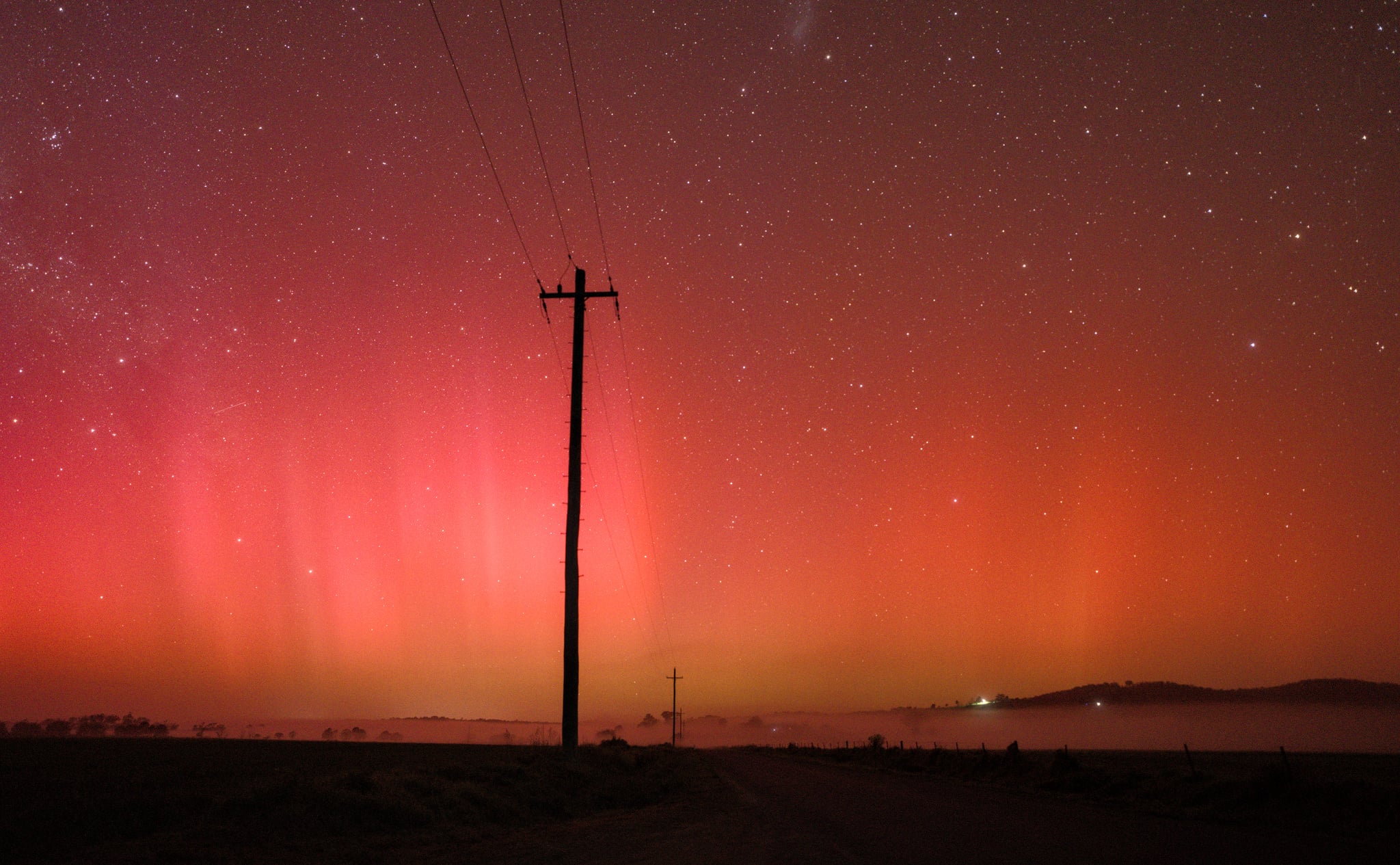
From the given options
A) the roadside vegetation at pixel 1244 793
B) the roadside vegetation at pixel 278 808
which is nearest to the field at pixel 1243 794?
the roadside vegetation at pixel 1244 793

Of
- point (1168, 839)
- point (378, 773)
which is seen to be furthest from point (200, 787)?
point (1168, 839)

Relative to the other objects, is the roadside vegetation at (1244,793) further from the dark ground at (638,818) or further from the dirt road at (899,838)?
the dirt road at (899,838)

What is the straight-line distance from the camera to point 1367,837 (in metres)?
12.4

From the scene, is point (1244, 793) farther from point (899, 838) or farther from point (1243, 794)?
point (899, 838)

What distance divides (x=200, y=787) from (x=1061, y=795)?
2140cm

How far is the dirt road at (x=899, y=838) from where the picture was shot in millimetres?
10547

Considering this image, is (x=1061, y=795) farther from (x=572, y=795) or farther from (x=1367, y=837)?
(x=572, y=795)

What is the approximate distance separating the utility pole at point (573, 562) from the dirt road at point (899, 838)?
16.8 ft

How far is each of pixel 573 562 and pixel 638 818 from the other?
8.32 m

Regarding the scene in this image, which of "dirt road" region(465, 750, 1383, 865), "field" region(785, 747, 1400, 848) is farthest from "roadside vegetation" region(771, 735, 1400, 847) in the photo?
"dirt road" region(465, 750, 1383, 865)

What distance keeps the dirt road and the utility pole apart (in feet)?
16.8

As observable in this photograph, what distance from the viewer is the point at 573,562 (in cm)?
2325

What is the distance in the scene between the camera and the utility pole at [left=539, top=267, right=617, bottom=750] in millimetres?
22906

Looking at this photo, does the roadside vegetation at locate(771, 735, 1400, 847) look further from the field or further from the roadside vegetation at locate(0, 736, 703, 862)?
the roadside vegetation at locate(0, 736, 703, 862)
